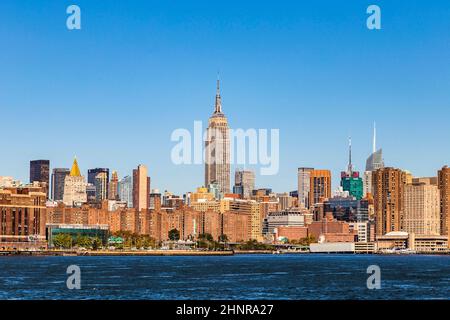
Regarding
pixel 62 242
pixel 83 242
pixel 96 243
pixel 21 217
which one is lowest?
pixel 96 243

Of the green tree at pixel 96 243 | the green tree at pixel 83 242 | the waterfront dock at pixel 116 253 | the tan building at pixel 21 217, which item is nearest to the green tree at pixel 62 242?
the green tree at pixel 83 242

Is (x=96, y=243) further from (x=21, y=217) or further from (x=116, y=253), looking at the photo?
(x=21, y=217)

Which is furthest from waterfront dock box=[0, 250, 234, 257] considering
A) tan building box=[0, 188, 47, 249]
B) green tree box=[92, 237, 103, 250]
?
tan building box=[0, 188, 47, 249]

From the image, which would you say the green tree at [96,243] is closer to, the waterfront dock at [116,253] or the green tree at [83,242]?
the green tree at [83,242]

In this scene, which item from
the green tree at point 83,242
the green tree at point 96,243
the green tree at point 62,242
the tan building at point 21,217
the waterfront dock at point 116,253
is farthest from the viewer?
the green tree at point 96,243

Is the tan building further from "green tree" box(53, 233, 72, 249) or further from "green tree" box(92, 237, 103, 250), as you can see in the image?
"green tree" box(92, 237, 103, 250)

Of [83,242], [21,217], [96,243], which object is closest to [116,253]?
[96,243]

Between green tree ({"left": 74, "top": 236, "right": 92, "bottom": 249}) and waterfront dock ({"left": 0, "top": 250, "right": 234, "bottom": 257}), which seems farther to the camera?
green tree ({"left": 74, "top": 236, "right": 92, "bottom": 249})

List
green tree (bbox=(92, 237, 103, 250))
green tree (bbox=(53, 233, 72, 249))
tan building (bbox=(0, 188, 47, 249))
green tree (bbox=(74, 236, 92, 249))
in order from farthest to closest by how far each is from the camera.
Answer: green tree (bbox=(92, 237, 103, 250)) < green tree (bbox=(74, 236, 92, 249)) < green tree (bbox=(53, 233, 72, 249)) < tan building (bbox=(0, 188, 47, 249))

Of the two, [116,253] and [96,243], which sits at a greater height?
[96,243]
